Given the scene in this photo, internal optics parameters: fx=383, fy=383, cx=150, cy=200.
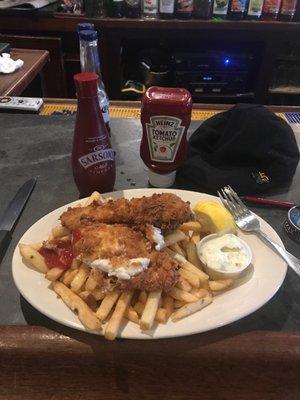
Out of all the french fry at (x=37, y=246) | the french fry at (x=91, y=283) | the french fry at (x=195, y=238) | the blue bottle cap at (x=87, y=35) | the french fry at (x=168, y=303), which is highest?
the blue bottle cap at (x=87, y=35)

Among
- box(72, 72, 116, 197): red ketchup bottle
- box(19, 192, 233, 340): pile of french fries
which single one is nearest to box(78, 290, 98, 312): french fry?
box(19, 192, 233, 340): pile of french fries

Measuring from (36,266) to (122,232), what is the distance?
0.22m

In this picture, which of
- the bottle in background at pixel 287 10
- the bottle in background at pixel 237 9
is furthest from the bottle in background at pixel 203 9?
the bottle in background at pixel 287 10

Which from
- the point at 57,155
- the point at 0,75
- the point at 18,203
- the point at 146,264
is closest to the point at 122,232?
the point at 146,264

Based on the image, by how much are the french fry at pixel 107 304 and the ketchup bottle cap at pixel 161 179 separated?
58 centimetres

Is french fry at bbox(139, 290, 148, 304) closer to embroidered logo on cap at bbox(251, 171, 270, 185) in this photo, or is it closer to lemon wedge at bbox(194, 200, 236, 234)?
lemon wedge at bbox(194, 200, 236, 234)

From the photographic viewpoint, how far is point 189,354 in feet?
2.88

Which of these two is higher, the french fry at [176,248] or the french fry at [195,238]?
the french fry at [176,248]

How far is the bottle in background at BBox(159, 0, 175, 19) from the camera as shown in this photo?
306 cm

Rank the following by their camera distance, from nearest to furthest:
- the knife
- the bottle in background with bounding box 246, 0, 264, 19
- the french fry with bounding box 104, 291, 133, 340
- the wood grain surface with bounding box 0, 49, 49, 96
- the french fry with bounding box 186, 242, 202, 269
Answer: the french fry with bounding box 104, 291, 133, 340, the french fry with bounding box 186, 242, 202, 269, the knife, the wood grain surface with bounding box 0, 49, 49, 96, the bottle in background with bounding box 246, 0, 264, 19

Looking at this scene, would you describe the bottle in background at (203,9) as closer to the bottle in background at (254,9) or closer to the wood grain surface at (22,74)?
the bottle in background at (254,9)

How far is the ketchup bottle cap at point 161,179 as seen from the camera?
1360 millimetres

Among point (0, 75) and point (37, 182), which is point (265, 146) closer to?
point (37, 182)

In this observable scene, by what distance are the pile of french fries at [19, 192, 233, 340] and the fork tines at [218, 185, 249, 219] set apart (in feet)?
0.85
